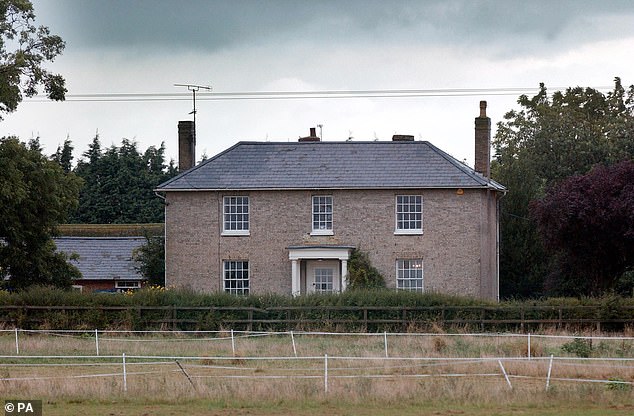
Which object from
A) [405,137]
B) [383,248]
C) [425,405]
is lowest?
[425,405]

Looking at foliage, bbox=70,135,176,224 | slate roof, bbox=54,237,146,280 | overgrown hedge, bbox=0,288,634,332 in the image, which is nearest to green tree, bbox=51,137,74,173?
foliage, bbox=70,135,176,224

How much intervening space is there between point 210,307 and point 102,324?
3974 millimetres

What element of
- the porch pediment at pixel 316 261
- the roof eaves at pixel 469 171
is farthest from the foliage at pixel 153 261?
the roof eaves at pixel 469 171

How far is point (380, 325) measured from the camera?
43906 millimetres

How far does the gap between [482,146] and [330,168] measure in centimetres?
678

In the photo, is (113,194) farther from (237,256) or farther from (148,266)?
(237,256)

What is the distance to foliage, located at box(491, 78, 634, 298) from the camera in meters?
59.6

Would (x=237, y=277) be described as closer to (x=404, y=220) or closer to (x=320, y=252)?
(x=320, y=252)

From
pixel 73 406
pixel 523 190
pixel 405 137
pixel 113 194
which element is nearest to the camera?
pixel 73 406

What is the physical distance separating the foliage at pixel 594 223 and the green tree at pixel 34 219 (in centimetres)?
2042

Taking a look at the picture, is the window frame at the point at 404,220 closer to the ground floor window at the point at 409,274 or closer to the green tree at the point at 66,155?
the ground floor window at the point at 409,274

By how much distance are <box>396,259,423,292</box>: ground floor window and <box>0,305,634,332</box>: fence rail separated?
748 centimetres

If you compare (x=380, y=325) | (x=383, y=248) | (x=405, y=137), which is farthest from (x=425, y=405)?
(x=405, y=137)

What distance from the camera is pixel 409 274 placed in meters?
51.5
